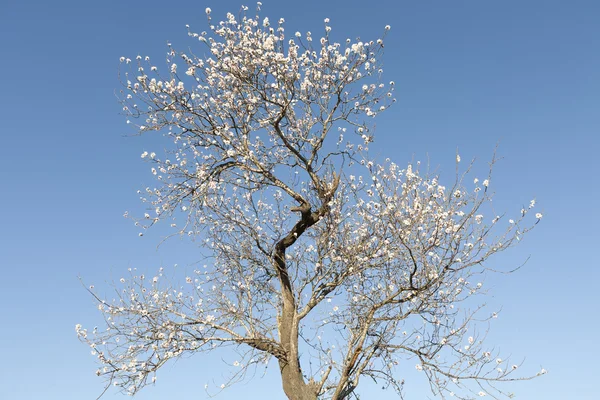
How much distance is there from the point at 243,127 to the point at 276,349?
505 centimetres

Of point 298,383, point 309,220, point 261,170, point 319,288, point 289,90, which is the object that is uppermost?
point 289,90

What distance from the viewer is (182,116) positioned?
41.0 ft

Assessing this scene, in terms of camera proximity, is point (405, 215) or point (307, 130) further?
point (307, 130)

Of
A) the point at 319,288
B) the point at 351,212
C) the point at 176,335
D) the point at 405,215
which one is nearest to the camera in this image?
the point at 405,215

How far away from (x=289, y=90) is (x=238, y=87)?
1135 millimetres

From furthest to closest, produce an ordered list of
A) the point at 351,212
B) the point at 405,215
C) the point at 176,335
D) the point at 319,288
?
the point at 351,212 < the point at 319,288 < the point at 176,335 < the point at 405,215

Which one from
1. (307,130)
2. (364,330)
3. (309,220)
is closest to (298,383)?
(364,330)

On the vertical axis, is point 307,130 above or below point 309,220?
above

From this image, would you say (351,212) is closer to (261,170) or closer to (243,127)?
(261,170)

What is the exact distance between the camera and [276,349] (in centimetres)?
1216

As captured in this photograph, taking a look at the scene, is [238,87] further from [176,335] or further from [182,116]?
[176,335]

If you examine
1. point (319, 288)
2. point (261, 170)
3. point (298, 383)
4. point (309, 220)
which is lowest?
point (298, 383)

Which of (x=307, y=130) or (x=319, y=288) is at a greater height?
(x=307, y=130)

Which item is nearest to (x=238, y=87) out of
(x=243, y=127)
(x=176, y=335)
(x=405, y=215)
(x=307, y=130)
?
(x=243, y=127)
